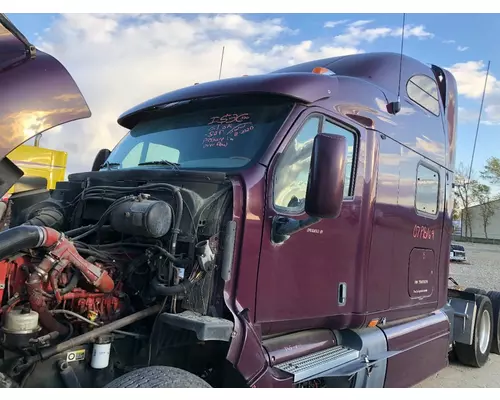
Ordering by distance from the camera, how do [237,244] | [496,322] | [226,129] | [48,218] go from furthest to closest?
[496,322], [226,129], [48,218], [237,244]

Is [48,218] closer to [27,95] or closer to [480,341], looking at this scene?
[27,95]

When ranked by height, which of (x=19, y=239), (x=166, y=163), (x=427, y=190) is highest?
(x=427, y=190)

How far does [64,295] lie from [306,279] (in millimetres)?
1696

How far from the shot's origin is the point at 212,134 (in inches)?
147

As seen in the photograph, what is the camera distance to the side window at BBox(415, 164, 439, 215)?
5004 mm

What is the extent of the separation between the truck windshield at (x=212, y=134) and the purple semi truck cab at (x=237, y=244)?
A: 0.04 ft

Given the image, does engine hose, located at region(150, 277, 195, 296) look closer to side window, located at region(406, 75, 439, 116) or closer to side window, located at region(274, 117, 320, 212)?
side window, located at region(274, 117, 320, 212)

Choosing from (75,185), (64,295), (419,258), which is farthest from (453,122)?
(64,295)

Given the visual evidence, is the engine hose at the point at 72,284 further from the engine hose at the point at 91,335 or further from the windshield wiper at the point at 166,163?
the windshield wiper at the point at 166,163

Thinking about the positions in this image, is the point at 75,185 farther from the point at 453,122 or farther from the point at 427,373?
the point at 453,122

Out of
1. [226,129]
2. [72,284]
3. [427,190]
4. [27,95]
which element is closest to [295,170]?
[226,129]

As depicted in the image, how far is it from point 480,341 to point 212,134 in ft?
16.8

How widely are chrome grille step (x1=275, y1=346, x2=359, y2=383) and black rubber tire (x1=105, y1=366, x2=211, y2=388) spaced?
0.78 metres

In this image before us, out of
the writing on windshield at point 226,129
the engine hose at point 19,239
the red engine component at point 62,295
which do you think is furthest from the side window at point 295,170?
the engine hose at point 19,239
